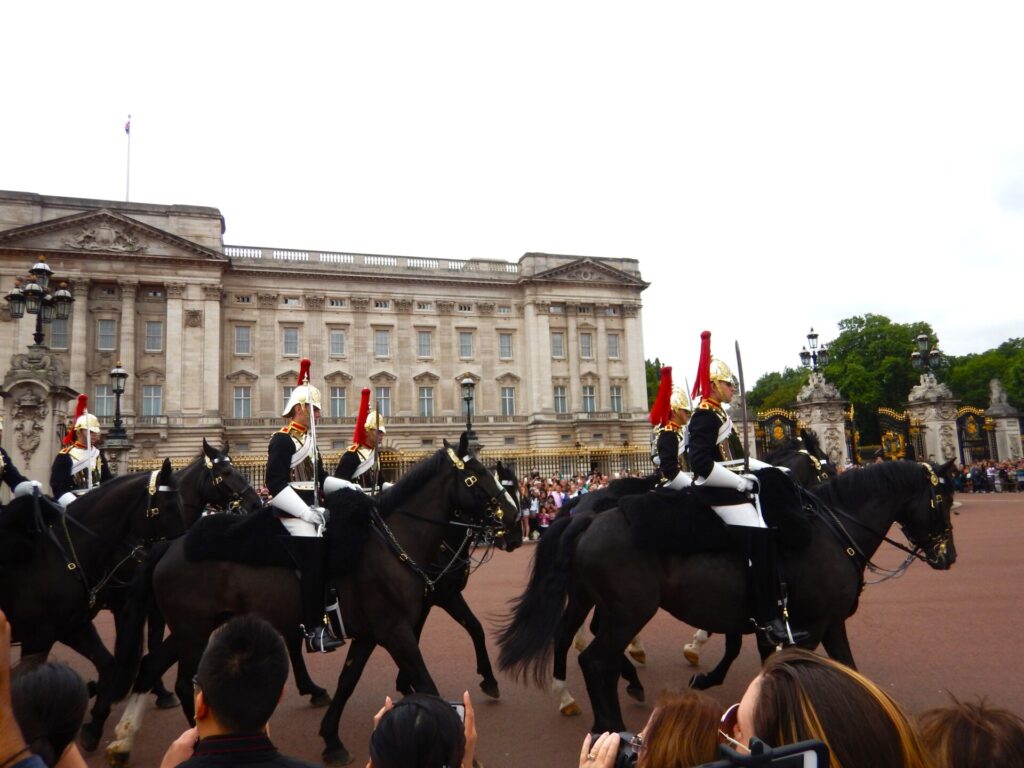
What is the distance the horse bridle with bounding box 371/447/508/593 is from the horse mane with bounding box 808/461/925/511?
281cm

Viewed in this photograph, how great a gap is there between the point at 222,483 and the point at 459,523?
2.42 meters

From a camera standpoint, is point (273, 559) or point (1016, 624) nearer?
point (273, 559)

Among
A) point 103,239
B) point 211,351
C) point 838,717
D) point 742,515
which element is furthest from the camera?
point 211,351

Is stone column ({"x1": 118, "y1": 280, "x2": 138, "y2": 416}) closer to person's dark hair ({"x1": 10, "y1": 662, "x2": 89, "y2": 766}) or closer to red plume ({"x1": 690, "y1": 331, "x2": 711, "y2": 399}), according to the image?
red plume ({"x1": 690, "y1": 331, "x2": 711, "y2": 399})

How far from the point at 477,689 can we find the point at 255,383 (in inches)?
1724

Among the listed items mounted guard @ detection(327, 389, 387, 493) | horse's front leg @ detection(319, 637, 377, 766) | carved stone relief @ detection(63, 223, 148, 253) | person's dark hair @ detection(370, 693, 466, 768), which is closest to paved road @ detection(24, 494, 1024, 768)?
horse's front leg @ detection(319, 637, 377, 766)

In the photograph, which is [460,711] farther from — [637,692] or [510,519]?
[637,692]

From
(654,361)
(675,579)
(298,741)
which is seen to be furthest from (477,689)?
(654,361)

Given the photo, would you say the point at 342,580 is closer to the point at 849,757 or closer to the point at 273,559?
the point at 273,559

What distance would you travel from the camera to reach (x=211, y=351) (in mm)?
44750

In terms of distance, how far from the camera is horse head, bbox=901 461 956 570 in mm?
6230

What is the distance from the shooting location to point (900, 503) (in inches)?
249

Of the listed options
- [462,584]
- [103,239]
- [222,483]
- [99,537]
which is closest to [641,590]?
[462,584]

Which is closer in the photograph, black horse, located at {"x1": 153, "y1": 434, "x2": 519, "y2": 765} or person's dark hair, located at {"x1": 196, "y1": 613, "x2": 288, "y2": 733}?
person's dark hair, located at {"x1": 196, "y1": 613, "x2": 288, "y2": 733}
